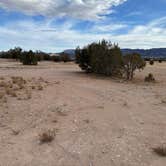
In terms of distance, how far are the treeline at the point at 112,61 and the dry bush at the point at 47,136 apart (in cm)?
1721

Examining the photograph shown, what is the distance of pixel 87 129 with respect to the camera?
723 centimetres

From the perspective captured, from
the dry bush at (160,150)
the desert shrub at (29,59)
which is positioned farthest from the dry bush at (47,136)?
the desert shrub at (29,59)

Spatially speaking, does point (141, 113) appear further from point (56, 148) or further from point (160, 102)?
point (56, 148)

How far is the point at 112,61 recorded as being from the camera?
23.5m

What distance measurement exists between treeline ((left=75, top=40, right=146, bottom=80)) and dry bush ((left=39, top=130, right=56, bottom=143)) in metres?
17.2

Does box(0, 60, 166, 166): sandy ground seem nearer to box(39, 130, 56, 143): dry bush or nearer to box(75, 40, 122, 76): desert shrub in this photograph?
box(39, 130, 56, 143): dry bush

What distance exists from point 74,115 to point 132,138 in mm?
2685

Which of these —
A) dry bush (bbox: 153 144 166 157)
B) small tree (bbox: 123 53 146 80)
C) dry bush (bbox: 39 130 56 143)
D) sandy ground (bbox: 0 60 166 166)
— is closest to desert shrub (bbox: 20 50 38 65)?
small tree (bbox: 123 53 146 80)

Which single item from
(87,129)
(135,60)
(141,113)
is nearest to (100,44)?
(135,60)

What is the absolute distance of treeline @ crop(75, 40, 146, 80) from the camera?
23359 millimetres

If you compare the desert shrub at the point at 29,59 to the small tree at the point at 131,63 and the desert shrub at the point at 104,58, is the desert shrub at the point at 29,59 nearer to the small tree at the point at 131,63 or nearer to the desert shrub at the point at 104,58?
the desert shrub at the point at 104,58

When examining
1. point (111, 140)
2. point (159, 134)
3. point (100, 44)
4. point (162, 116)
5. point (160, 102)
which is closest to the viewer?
point (111, 140)

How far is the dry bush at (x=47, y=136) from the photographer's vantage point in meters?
6.29

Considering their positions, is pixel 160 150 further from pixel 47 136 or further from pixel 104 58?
pixel 104 58
